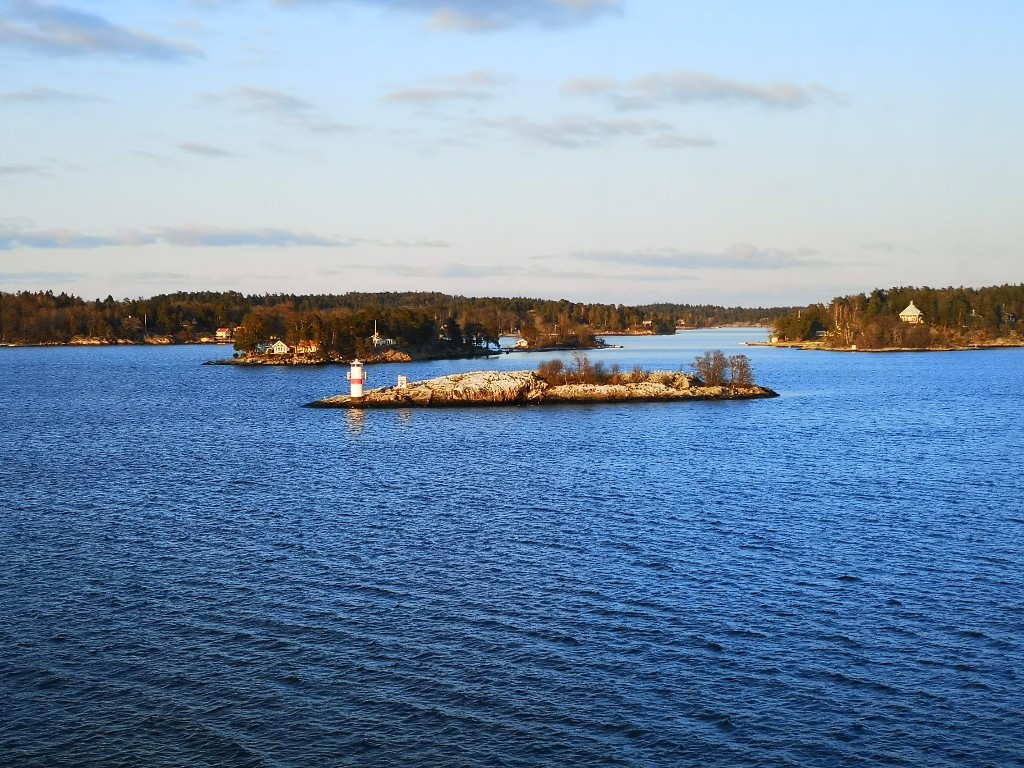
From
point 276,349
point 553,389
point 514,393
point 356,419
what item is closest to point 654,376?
point 553,389

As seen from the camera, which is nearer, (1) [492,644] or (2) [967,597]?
(1) [492,644]

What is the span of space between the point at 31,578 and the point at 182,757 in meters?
11.7

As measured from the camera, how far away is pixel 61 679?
60.3 ft

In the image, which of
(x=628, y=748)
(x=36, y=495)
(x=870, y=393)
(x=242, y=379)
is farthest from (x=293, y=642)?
(x=242, y=379)

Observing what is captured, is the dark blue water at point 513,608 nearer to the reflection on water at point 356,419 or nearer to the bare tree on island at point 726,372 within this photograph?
the reflection on water at point 356,419

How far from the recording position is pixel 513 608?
2286 cm

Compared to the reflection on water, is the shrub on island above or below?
above

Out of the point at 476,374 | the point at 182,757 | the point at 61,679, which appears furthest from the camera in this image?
the point at 476,374

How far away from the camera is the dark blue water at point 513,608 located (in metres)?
16.3

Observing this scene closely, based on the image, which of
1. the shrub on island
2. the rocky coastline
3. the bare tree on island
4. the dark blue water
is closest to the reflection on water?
the rocky coastline

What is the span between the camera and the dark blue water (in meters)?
16.3

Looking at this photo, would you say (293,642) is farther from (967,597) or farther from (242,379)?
(242,379)

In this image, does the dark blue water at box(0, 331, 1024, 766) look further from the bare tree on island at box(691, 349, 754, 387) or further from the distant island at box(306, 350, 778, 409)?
the bare tree on island at box(691, 349, 754, 387)

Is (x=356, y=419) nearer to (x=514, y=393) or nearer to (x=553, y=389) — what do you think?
(x=514, y=393)
